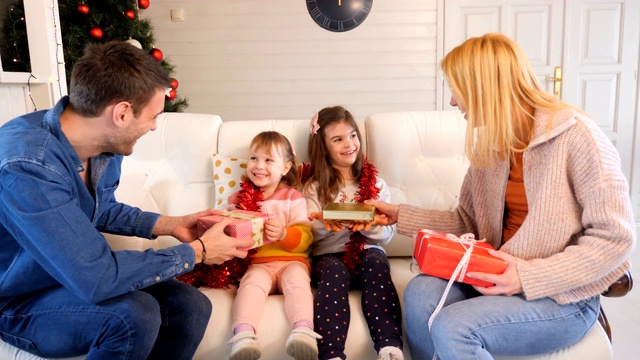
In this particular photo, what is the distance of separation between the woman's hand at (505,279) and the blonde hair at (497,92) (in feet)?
1.06

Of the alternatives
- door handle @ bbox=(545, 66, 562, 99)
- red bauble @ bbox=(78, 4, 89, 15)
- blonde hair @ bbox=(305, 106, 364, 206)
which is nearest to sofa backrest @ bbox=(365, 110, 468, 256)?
blonde hair @ bbox=(305, 106, 364, 206)

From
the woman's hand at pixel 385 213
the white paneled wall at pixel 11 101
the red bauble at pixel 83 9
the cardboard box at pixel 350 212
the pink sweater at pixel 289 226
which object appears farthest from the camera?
the red bauble at pixel 83 9

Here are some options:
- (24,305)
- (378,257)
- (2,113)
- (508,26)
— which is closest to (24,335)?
(24,305)

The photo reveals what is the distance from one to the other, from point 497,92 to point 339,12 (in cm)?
310

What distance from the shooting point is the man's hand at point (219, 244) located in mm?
1525

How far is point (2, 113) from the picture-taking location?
2.38 meters

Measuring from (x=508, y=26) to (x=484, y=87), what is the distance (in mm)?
3241

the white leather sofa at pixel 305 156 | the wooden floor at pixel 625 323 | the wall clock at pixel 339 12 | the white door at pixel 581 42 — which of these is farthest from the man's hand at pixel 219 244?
the white door at pixel 581 42

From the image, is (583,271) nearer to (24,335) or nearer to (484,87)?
(484,87)

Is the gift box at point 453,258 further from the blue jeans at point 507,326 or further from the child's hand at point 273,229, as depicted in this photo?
the child's hand at point 273,229

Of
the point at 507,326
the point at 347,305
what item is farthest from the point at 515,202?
the point at 347,305

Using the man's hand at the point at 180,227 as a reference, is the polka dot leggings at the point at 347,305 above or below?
below

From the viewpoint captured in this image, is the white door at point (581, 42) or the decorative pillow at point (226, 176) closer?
the decorative pillow at point (226, 176)

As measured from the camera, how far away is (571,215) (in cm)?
140
